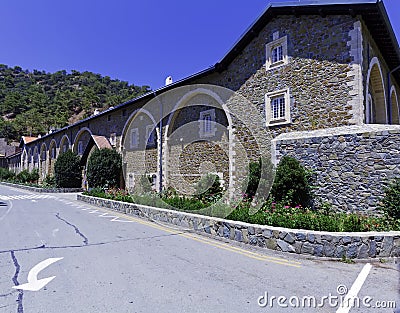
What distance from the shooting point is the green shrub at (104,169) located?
2098cm

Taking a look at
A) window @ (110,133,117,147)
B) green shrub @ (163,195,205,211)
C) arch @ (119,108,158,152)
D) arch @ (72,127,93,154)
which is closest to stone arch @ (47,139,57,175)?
arch @ (72,127,93,154)

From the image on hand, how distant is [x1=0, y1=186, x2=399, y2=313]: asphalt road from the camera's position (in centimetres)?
390

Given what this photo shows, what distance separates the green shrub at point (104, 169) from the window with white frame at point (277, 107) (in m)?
12.8

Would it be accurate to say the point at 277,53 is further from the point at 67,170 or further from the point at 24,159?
the point at 24,159

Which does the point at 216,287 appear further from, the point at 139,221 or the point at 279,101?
the point at 279,101

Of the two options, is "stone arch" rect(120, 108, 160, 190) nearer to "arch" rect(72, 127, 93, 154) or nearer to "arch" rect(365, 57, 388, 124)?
"arch" rect(72, 127, 93, 154)

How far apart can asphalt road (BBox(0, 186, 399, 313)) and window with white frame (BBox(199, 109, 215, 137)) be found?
8.34 meters

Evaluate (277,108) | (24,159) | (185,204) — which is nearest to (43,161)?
(24,159)

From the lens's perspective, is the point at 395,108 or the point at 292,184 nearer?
the point at 292,184

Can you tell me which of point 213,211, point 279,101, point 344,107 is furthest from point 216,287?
point 279,101

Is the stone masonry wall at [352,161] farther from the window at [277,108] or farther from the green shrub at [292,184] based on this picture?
the window at [277,108]

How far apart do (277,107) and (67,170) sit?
68.8ft

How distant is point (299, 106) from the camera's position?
11500 millimetres

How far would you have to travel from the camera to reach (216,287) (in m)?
4.48
